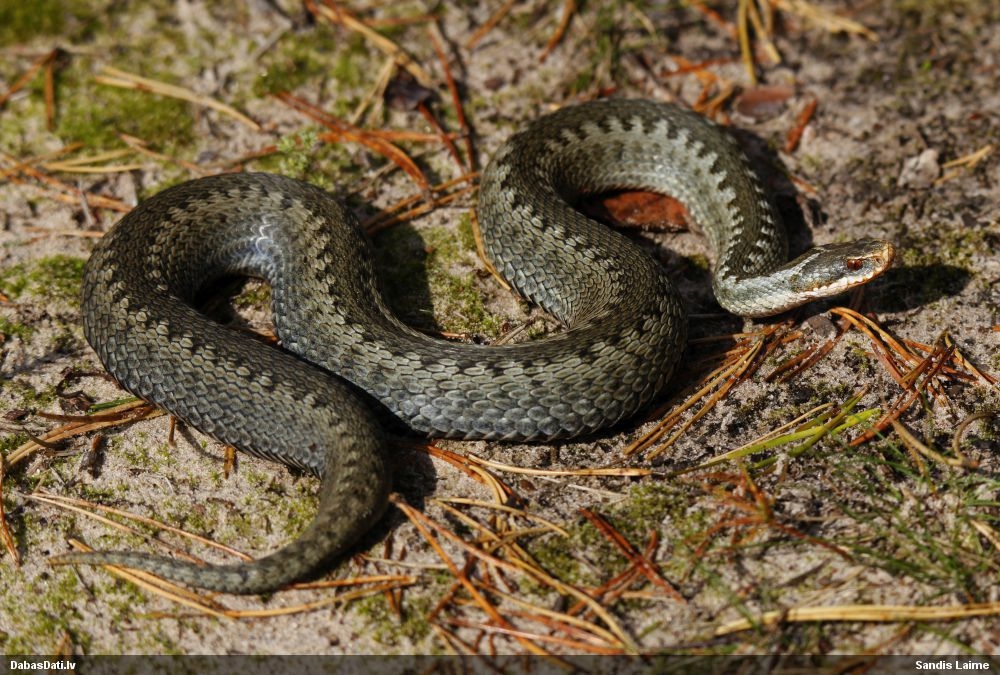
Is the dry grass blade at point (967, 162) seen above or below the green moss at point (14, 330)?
above

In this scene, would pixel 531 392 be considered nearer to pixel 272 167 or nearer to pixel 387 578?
pixel 387 578

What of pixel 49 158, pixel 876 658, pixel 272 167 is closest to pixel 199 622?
pixel 876 658

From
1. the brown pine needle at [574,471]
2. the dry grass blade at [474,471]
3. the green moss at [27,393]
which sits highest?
the brown pine needle at [574,471]

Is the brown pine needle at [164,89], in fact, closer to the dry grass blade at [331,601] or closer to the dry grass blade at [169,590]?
the dry grass blade at [169,590]

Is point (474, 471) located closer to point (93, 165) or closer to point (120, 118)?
point (93, 165)

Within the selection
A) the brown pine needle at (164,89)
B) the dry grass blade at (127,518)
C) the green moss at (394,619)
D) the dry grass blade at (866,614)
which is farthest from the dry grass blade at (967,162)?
the dry grass blade at (127,518)

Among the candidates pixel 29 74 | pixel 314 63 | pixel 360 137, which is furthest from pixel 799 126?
pixel 29 74

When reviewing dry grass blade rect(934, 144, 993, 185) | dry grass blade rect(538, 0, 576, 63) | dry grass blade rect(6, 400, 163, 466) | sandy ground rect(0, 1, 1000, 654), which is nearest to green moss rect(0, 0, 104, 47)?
sandy ground rect(0, 1, 1000, 654)

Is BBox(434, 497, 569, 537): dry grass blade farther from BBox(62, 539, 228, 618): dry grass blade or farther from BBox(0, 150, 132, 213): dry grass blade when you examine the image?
BBox(0, 150, 132, 213): dry grass blade
